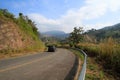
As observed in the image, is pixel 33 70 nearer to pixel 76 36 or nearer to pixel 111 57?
pixel 111 57

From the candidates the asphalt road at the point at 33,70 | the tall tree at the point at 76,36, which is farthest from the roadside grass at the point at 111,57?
the tall tree at the point at 76,36

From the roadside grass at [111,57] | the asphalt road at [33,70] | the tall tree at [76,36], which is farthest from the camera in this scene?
the tall tree at [76,36]

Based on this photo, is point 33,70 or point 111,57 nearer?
point 33,70

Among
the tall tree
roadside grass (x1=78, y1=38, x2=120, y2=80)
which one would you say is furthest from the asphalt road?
the tall tree

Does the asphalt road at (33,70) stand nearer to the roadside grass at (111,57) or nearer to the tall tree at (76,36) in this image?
the roadside grass at (111,57)

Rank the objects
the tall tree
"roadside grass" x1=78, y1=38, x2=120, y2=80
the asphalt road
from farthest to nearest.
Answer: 1. the tall tree
2. "roadside grass" x1=78, y1=38, x2=120, y2=80
3. the asphalt road

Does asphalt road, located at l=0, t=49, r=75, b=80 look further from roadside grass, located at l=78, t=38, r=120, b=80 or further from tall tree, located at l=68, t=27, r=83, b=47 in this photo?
tall tree, located at l=68, t=27, r=83, b=47

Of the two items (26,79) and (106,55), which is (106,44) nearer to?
(106,55)

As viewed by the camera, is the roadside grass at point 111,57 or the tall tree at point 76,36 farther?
the tall tree at point 76,36

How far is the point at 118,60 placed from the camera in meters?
14.3

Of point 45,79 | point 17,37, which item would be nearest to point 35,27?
point 17,37

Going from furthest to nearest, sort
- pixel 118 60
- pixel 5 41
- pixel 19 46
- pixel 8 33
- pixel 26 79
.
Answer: pixel 19 46 < pixel 8 33 < pixel 5 41 < pixel 118 60 < pixel 26 79

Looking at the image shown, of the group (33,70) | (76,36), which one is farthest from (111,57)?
(76,36)

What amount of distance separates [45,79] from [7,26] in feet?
76.3
